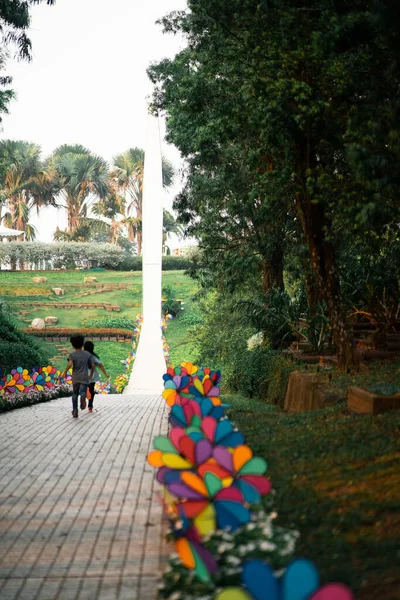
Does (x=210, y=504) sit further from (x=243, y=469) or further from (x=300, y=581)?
(x=300, y=581)

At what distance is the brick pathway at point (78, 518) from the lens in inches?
189

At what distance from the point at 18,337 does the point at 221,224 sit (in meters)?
6.78

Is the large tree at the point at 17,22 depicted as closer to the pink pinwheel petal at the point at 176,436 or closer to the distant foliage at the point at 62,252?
the pink pinwheel petal at the point at 176,436

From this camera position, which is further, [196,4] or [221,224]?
[221,224]

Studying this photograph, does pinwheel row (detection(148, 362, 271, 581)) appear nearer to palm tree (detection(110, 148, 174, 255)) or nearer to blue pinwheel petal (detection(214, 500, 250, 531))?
blue pinwheel petal (detection(214, 500, 250, 531))

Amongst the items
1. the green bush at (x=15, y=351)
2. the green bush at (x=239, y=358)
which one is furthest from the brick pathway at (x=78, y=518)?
the green bush at (x=15, y=351)

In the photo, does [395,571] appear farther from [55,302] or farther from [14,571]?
[55,302]

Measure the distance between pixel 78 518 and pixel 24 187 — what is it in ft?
172

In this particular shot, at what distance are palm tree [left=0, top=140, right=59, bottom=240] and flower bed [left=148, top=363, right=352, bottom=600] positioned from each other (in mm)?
52805

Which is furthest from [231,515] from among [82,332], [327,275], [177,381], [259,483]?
[82,332]

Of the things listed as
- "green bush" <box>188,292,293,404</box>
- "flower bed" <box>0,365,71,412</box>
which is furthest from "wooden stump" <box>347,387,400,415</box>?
"flower bed" <box>0,365,71,412</box>

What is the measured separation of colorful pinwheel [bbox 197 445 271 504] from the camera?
16.5ft

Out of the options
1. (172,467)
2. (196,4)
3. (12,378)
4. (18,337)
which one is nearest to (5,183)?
(18,337)

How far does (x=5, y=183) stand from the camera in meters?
57.5
